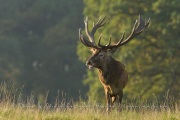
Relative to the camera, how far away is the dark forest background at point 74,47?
31188 mm

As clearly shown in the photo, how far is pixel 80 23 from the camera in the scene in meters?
47.9

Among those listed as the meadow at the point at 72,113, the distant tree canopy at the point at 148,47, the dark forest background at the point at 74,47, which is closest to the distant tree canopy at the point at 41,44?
the dark forest background at the point at 74,47

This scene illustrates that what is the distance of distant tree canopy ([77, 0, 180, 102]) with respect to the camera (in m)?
30.8

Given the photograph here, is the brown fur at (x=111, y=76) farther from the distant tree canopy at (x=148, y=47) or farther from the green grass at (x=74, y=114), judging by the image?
the distant tree canopy at (x=148, y=47)

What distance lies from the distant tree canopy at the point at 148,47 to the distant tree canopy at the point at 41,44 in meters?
10.9

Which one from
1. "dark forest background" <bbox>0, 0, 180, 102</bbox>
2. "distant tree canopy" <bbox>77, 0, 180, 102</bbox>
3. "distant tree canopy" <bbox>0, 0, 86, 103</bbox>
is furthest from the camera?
"distant tree canopy" <bbox>0, 0, 86, 103</bbox>

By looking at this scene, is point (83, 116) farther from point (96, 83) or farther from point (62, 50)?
point (62, 50)

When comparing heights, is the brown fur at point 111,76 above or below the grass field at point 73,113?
above

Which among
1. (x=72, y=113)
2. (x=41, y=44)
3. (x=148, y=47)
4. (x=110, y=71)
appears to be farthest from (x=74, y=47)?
(x=72, y=113)

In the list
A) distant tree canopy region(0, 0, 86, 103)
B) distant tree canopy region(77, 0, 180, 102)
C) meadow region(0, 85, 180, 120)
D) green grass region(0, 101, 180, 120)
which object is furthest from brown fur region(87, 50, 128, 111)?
distant tree canopy region(0, 0, 86, 103)

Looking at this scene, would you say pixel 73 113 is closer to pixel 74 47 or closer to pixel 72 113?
pixel 72 113

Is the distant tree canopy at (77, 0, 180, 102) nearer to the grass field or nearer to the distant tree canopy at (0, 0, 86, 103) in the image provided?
the distant tree canopy at (0, 0, 86, 103)

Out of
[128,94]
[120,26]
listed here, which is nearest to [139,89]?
[128,94]

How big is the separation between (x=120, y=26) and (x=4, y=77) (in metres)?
11.9
